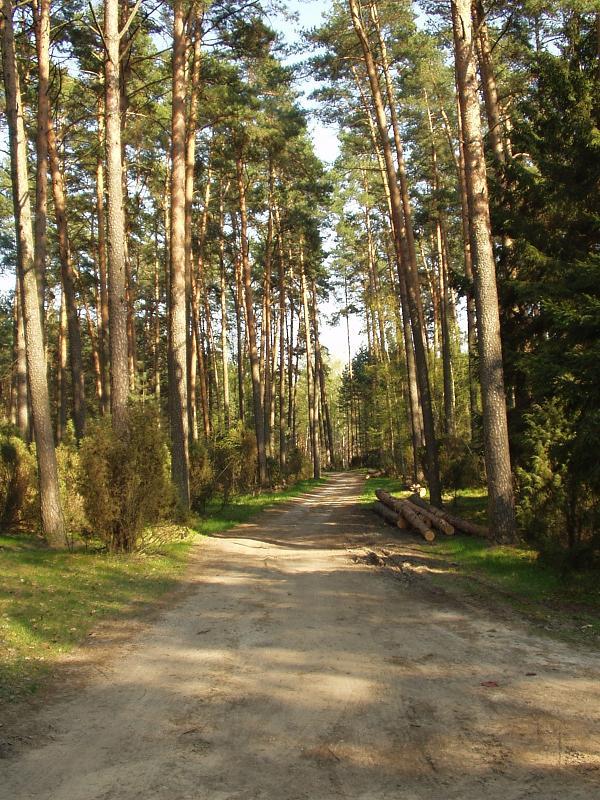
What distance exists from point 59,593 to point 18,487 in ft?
21.7

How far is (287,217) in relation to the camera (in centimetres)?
3041

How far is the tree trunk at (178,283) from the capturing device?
49.8ft

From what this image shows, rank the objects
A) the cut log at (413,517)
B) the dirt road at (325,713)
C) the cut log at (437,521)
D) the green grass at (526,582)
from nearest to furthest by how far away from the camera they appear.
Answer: the dirt road at (325,713), the green grass at (526,582), the cut log at (413,517), the cut log at (437,521)

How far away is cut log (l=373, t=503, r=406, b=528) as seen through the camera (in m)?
14.6

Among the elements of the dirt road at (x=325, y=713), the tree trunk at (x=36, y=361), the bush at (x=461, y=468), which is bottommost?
the dirt road at (x=325, y=713)

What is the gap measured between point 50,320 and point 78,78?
22.9 metres

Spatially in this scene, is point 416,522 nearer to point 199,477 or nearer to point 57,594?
point 199,477

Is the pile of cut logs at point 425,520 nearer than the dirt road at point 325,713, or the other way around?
the dirt road at point 325,713


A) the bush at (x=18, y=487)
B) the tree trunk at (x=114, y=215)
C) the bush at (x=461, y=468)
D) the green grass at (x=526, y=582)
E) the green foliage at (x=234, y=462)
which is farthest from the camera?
Answer: the green foliage at (x=234, y=462)

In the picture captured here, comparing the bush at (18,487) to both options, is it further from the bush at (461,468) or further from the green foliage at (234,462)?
the bush at (461,468)

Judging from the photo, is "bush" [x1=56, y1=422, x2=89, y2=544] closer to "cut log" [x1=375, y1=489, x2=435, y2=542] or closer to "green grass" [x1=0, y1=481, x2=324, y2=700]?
"green grass" [x1=0, y1=481, x2=324, y2=700]

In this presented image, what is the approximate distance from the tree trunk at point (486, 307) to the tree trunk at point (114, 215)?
692 centimetres

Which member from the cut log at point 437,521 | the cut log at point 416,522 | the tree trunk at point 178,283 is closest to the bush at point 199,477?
the tree trunk at point 178,283

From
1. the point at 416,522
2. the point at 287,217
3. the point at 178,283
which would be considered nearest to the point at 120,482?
the point at 416,522
